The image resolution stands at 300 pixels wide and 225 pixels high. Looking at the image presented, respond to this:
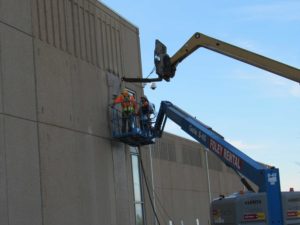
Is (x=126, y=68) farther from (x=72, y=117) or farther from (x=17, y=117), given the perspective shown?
(x=17, y=117)

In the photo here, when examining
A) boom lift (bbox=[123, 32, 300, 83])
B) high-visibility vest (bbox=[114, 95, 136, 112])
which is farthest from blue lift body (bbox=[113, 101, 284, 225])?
boom lift (bbox=[123, 32, 300, 83])

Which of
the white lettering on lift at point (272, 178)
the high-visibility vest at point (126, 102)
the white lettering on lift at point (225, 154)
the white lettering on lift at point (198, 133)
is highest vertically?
the high-visibility vest at point (126, 102)

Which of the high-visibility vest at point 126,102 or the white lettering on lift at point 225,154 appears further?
the high-visibility vest at point 126,102

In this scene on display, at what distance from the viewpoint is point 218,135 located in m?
15.1

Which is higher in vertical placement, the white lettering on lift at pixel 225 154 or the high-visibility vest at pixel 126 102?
the high-visibility vest at pixel 126 102

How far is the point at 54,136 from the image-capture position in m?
15.3

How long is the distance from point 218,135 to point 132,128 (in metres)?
3.92

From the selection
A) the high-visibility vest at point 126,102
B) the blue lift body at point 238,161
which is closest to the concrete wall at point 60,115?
the high-visibility vest at point 126,102

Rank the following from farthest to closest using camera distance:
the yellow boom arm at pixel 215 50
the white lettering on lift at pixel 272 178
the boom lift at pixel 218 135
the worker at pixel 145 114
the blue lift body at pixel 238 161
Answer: the worker at pixel 145 114, the yellow boom arm at pixel 215 50, the white lettering on lift at pixel 272 178, the boom lift at pixel 218 135, the blue lift body at pixel 238 161

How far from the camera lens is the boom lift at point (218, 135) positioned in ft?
39.3

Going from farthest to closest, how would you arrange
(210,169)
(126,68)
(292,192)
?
(210,169), (126,68), (292,192)

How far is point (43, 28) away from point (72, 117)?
2.63 metres

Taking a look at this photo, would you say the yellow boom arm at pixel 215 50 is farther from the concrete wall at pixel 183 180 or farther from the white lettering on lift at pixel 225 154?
the concrete wall at pixel 183 180

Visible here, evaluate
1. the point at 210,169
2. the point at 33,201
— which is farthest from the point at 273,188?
the point at 210,169
